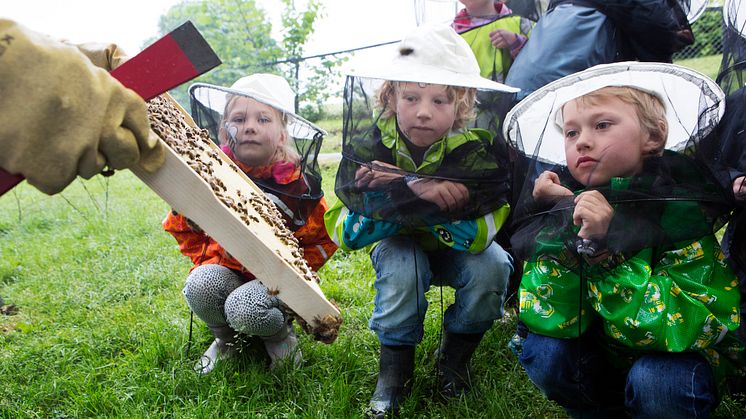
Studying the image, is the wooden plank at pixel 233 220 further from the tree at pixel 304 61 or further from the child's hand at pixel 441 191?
the tree at pixel 304 61

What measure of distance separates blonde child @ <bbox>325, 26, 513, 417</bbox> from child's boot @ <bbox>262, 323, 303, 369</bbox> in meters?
0.42

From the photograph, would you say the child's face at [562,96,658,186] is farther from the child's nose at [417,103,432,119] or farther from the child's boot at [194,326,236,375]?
the child's boot at [194,326,236,375]

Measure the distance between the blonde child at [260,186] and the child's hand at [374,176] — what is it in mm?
514

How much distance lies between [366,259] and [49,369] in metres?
1.91

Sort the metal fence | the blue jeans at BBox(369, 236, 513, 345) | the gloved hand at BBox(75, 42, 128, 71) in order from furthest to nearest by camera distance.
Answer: the metal fence, the blue jeans at BBox(369, 236, 513, 345), the gloved hand at BBox(75, 42, 128, 71)

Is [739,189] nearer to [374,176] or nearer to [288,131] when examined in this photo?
[374,176]

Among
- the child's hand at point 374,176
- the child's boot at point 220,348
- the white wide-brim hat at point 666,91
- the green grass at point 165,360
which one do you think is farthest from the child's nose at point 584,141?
the child's boot at point 220,348

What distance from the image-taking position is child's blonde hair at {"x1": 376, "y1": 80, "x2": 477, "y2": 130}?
6.72 feet

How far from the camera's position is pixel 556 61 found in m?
2.51

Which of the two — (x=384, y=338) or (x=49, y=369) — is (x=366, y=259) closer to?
(x=384, y=338)

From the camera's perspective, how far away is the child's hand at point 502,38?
9.61 ft

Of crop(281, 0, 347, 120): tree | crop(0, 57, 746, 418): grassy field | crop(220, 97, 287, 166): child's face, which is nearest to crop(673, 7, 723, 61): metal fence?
crop(281, 0, 347, 120): tree

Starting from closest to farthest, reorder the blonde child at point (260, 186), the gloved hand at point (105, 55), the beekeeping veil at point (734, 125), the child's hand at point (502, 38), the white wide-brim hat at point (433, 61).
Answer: the beekeeping veil at point (734, 125), the gloved hand at point (105, 55), the white wide-brim hat at point (433, 61), the blonde child at point (260, 186), the child's hand at point (502, 38)

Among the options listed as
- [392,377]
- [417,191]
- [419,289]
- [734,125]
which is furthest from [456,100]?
[392,377]
